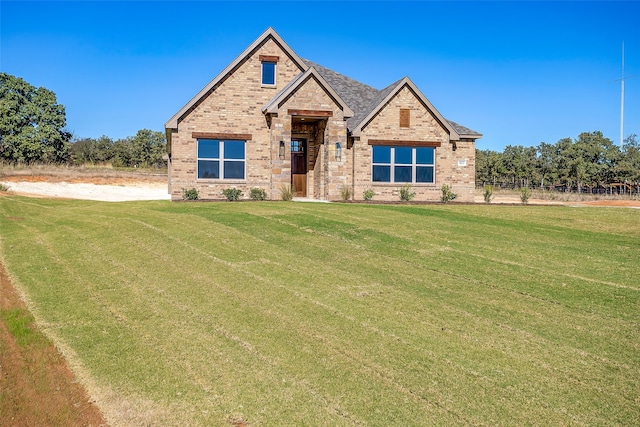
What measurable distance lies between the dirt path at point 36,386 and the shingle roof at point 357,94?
20.4 m

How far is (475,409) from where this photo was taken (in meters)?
4.27

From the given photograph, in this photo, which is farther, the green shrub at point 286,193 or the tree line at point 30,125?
the tree line at point 30,125

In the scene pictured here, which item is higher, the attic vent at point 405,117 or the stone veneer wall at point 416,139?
the attic vent at point 405,117

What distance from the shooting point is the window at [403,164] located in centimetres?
2509

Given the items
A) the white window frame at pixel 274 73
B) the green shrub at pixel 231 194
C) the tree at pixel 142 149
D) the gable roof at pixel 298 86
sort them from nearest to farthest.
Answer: the gable roof at pixel 298 86 < the green shrub at pixel 231 194 < the white window frame at pixel 274 73 < the tree at pixel 142 149

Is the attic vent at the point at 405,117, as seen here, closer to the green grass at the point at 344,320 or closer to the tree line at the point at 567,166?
the green grass at the point at 344,320

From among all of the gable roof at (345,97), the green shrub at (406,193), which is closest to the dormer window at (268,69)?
the gable roof at (345,97)

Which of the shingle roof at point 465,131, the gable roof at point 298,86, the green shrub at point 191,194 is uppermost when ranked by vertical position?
the gable roof at point 298,86

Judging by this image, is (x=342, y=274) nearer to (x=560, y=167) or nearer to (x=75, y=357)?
(x=75, y=357)

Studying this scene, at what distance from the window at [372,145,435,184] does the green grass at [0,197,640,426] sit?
12863 mm

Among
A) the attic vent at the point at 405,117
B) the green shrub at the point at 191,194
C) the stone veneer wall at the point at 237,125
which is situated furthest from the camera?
the attic vent at the point at 405,117

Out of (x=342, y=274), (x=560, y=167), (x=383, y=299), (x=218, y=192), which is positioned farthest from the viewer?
(x=560, y=167)

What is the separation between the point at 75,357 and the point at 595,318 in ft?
21.4

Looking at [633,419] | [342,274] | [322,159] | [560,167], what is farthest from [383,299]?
[560,167]
